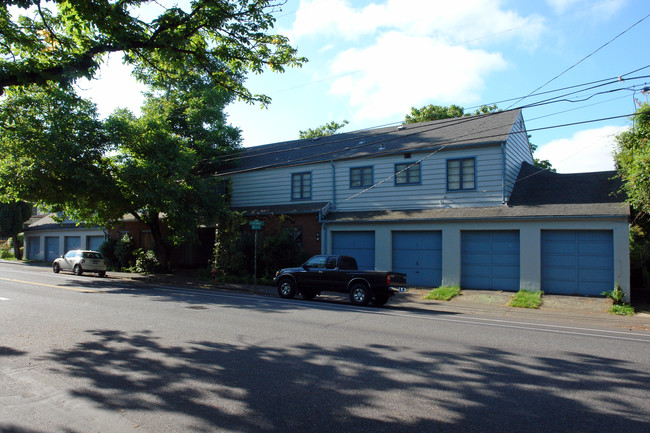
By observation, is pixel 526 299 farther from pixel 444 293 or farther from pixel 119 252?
pixel 119 252

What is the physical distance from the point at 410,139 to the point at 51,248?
32381mm

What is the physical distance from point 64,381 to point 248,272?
53.2 ft

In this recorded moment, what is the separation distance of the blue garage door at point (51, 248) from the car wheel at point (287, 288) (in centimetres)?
2882

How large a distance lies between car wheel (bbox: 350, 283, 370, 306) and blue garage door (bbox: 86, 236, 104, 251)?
25195 millimetres

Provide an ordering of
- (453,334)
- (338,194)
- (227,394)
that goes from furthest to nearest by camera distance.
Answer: (338,194) < (453,334) < (227,394)

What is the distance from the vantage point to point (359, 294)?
14148 mm

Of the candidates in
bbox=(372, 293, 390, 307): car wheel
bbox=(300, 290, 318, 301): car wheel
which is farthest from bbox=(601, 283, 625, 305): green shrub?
bbox=(300, 290, 318, 301): car wheel

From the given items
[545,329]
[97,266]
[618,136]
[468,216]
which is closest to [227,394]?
[545,329]

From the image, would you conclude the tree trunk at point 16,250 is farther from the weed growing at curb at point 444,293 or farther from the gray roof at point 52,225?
the weed growing at curb at point 444,293

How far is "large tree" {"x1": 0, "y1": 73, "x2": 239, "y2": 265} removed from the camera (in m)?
18.3

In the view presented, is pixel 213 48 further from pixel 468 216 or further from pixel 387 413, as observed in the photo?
pixel 468 216

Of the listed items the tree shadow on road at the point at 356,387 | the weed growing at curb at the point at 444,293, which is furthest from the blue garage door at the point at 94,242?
the tree shadow on road at the point at 356,387

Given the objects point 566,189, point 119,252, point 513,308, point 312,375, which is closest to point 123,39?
point 312,375

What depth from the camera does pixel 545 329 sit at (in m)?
10.1
